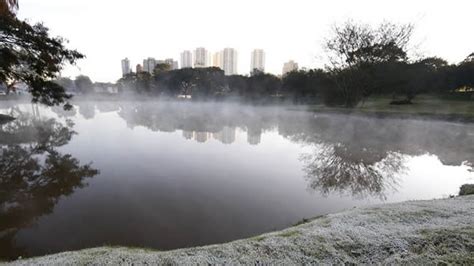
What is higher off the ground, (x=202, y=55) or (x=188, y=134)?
(x=202, y=55)

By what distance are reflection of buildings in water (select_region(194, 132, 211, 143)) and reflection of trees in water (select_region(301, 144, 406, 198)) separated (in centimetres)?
532

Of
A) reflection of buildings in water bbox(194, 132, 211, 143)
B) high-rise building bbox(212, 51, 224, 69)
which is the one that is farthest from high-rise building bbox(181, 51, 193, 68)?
reflection of buildings in water bbox(194, 132, 211, 143)

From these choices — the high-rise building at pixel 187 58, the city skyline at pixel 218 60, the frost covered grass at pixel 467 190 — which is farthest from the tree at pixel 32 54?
the high-rise building at pixel 187 58

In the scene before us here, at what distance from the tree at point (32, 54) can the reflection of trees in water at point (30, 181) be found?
3096mm

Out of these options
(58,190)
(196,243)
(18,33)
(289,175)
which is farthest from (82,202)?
(18,33)

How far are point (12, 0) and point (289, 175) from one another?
45.6ft

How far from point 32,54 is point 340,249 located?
14179 mm

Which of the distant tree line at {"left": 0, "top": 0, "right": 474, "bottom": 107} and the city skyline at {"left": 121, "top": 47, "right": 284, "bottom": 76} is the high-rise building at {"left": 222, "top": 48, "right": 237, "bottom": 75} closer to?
the city skyline at {"left": 121, "top": 47, "right": 284, "bottom": 76}

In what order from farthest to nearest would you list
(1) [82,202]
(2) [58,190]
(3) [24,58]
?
(3) [24,58], (2) [58,190], (1) [82,202]

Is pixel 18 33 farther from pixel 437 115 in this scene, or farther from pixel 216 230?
pixel 437 115

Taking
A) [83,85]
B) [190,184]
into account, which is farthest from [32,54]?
[83,85]

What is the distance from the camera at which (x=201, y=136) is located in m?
13.5

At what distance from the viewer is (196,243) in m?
3.68

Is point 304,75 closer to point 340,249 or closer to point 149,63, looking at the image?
point 340,249
